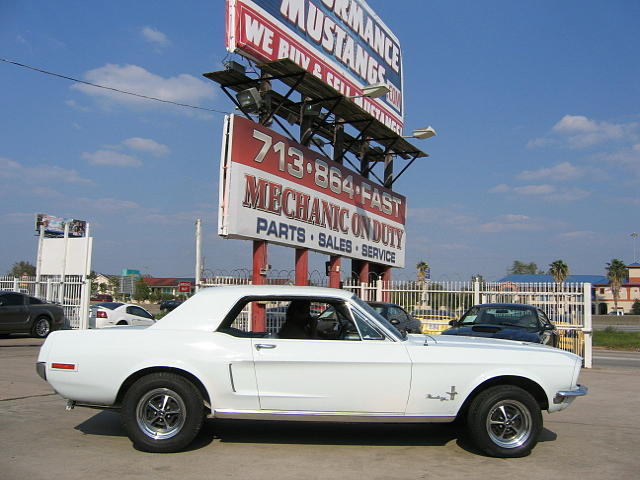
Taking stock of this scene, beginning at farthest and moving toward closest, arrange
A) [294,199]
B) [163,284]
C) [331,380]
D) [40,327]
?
[163,284], [40,327], [294,199], [331,380]

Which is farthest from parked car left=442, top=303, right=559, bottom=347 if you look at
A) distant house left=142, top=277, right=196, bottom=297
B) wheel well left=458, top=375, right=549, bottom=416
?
distant house left=142, top=277, right=196, bottom=297

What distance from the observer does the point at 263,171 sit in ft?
47.2

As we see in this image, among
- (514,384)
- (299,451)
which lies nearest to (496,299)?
(514,384)

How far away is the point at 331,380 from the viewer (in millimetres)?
5434

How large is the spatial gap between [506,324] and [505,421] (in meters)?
6.00

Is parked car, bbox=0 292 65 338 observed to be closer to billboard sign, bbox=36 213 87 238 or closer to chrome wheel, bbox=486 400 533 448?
billboard sign, bbox=36 213 87 238

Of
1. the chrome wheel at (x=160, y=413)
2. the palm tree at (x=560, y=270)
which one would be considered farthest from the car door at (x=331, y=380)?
the palm tree at (x=560, y=270)

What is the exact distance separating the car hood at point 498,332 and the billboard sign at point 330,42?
7.97 metres

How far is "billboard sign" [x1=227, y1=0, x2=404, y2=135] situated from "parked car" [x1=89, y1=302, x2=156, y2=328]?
11.1m

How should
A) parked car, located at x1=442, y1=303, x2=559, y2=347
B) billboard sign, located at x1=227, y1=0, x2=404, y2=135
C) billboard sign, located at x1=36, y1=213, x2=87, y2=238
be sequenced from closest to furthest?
parked car, located at x1=442, y1=303, x2=559, y2=347 < billboard sign, located at x1=227, y1=0, x2=404, y2=135 < billboard sign, located at x1=36, y1=213, x2=87, y2=238

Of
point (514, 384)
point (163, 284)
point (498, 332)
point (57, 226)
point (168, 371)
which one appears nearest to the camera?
point (168, 371)

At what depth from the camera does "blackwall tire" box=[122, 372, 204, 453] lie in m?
5.45

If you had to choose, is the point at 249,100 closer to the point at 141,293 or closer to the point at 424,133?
the point at 424,133

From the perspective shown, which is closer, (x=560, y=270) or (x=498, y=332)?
(x=498, y=332)
